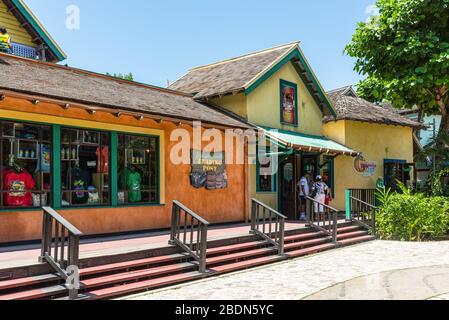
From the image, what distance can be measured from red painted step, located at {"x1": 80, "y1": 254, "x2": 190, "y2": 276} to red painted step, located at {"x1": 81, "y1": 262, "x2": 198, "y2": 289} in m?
0.11

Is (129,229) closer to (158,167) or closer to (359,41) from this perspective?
(158,167)

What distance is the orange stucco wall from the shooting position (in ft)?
30.2

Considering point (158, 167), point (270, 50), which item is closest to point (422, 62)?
point (270, 50)

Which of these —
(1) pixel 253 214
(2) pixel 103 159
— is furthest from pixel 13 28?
(1) pixel 253 214

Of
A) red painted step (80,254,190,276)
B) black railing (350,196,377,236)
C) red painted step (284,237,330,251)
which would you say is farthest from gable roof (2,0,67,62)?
black railing (350,196,377,236)

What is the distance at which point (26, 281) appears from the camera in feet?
21.7

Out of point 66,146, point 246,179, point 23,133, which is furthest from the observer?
point 246,179

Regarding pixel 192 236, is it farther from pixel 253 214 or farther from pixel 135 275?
pixel 253 214

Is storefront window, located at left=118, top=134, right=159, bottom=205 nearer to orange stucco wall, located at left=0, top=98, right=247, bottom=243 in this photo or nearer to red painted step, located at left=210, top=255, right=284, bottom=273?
orange stucco wall, located at left=0, top=98, right=247, bottom=243

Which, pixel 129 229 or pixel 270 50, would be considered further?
pixel 270 50

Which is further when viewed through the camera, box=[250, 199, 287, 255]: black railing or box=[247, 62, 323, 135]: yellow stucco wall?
box=[247, 62, 323, 135]: yellow stucco wall

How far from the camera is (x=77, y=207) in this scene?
400 inches
